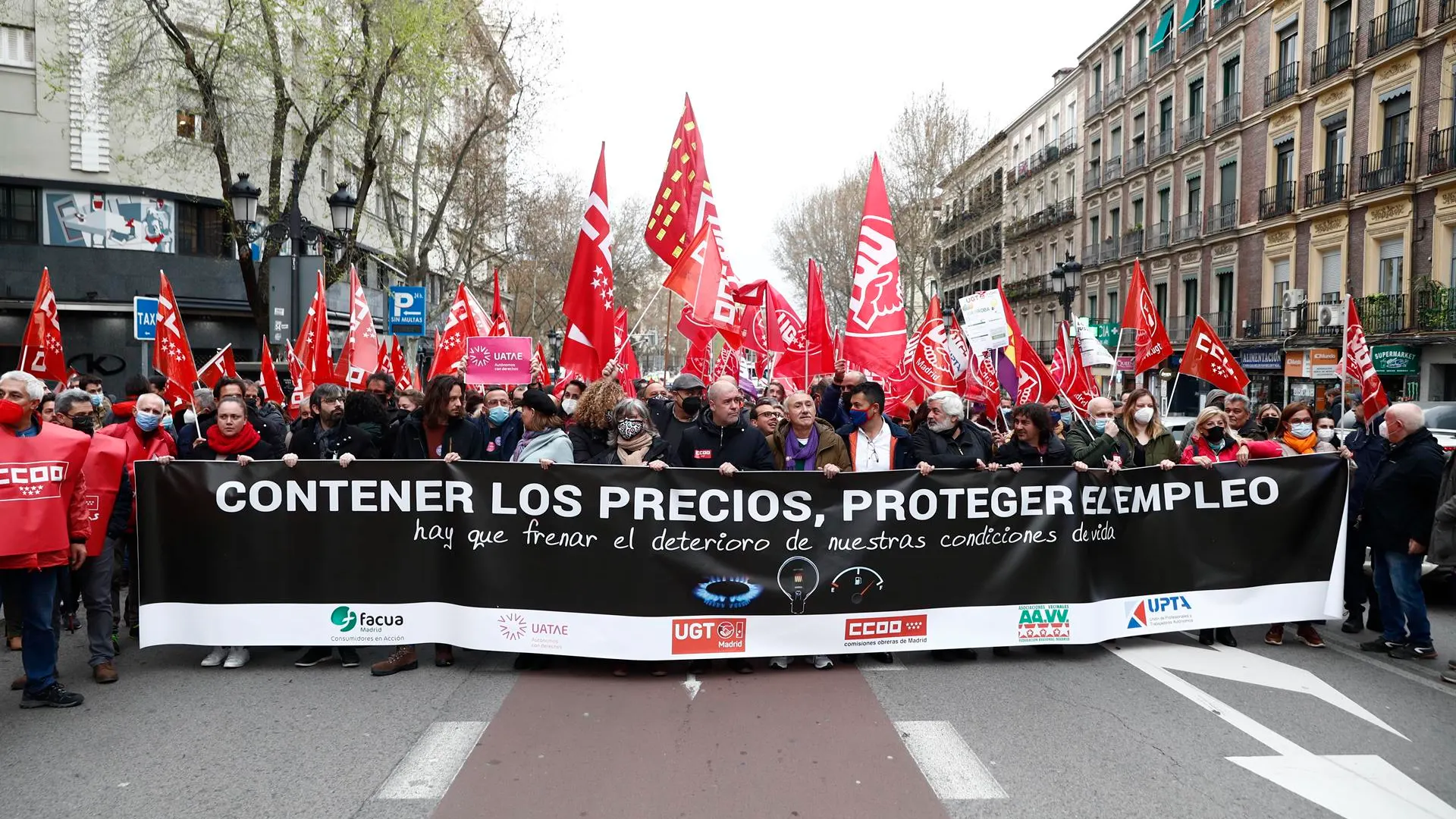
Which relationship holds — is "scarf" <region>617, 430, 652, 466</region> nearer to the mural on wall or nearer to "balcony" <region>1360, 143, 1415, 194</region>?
the mural on wall

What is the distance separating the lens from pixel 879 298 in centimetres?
916

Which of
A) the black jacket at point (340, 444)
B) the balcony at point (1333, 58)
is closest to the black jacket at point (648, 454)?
the black jacket at point (340, 444)

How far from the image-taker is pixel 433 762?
4.73 meters

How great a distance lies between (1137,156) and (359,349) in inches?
1574

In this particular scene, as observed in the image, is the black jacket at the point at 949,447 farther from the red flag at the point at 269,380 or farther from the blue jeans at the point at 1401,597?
the red flag at the point at 269,380

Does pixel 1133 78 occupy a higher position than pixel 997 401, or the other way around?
pixel 1133 78

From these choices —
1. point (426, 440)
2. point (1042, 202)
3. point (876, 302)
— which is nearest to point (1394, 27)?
point (876, 302)

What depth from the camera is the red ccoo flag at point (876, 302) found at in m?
9.08

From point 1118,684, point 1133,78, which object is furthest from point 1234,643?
point 1133,78

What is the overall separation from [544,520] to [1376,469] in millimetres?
5664

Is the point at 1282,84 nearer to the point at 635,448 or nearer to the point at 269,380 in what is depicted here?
the point at 269,380

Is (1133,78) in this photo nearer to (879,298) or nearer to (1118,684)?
(879,298)

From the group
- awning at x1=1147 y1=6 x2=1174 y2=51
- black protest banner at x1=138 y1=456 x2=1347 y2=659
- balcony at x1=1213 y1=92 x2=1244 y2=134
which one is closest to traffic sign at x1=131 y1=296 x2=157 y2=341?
black protest banner at x1=138 y1=456 x2=1347 y2=659

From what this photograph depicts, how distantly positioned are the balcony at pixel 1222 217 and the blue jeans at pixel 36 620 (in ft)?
126
